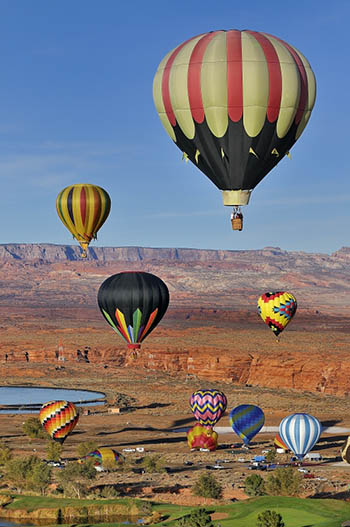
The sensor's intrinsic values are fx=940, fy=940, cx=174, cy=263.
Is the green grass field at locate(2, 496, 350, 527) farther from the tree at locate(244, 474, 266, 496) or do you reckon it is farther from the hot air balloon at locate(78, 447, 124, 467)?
the hot air balloon at locate(78, 447, 124, 467)

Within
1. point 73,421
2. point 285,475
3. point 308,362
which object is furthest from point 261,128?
point 308,362

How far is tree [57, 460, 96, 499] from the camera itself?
5534 centimetres

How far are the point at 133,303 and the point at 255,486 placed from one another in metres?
19.3

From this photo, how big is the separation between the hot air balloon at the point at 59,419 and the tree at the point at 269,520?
90.9 ft

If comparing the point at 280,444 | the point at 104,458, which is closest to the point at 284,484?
the point at 104,458

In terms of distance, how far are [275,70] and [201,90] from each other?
3901mm

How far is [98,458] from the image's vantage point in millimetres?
63000

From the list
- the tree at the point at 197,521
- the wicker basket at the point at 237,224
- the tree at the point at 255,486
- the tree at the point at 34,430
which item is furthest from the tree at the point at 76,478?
the wicker basket at the point at 237,224

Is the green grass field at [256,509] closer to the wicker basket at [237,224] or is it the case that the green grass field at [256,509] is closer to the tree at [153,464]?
the tree at [153,464]

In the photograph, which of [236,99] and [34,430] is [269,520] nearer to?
[236,99]

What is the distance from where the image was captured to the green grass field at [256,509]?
154 feet

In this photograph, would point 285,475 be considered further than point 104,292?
No

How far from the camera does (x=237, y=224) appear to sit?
160 ft

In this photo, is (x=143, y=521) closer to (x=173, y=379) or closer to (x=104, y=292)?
(x=104, y=292)
